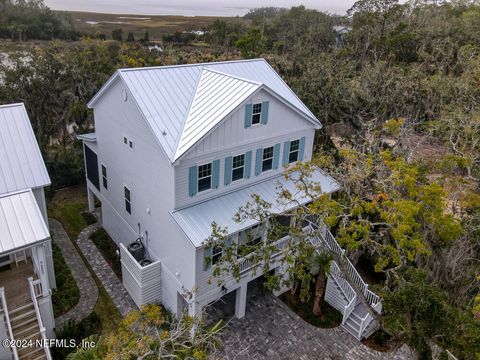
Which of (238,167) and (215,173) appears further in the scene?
(238,167)

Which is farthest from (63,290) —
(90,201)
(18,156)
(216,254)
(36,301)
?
(216,254)

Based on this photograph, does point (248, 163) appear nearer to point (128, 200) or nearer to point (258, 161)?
point (258, 161)

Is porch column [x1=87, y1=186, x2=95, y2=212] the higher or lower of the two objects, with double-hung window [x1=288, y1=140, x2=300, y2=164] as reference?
lower

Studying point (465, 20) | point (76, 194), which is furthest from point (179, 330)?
point (465, 20)

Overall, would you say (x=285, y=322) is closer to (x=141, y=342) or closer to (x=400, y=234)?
(x=400, y=234)

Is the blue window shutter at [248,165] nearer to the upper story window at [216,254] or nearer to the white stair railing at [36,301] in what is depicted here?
the upper story window at [216,254]

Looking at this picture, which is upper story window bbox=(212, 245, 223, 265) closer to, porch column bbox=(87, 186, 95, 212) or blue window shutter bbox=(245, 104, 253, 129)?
blue window shutter bbox=(245, 104, 253, 129)

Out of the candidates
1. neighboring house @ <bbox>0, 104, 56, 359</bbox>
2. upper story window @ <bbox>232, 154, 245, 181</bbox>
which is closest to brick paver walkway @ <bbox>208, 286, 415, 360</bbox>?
upper story window @ <bbox>232, 154, 245, 181</bbox>
